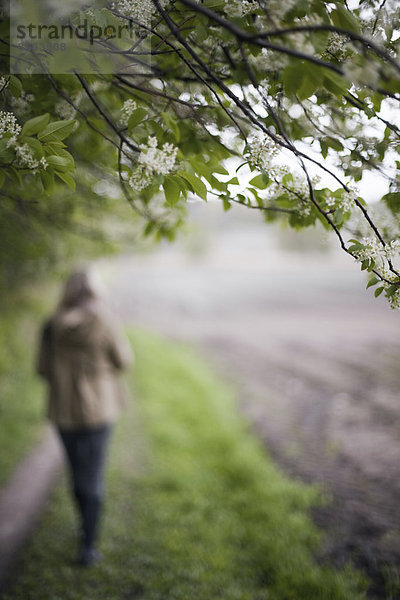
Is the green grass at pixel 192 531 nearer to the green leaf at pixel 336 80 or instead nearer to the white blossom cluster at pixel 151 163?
the white blossom cluster at pixel 151 163

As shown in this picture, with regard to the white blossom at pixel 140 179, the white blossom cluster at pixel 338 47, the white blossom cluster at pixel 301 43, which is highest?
the white blossom cluster at pixel 338 47

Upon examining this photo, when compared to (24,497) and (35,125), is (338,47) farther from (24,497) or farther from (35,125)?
(24,497)

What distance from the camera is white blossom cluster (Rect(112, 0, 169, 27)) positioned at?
56.3 inches

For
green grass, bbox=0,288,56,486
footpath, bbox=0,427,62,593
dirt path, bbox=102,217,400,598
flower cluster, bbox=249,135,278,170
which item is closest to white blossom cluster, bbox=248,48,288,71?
flower cluster, bbox=249,135,278,170

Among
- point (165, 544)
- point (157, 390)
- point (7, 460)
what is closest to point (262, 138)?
point (165, 544)

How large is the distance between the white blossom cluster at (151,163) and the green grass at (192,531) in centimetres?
292

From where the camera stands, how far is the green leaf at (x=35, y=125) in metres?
1.33

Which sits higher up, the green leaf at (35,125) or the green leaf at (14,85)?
the green leaf at (14,85)

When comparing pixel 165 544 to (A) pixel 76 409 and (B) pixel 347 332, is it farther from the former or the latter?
(B) pixel 347 332

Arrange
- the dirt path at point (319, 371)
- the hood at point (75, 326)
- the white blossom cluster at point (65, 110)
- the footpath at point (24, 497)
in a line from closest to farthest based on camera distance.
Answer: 1. the white blossom cluster at point (65, 110)
2. the hood at point (75, 326)
3. the footpath at point (24, 497)
4. the dirt path at point (319, 371)

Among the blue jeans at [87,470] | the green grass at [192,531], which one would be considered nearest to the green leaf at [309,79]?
the blue jeans at [87,470]

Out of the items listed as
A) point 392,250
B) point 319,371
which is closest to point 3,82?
point 392,250

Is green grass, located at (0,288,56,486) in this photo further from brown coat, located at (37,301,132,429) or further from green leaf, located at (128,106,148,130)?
green leaf, located at (128,106,148,130)

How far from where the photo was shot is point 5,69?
1722 millimetres
